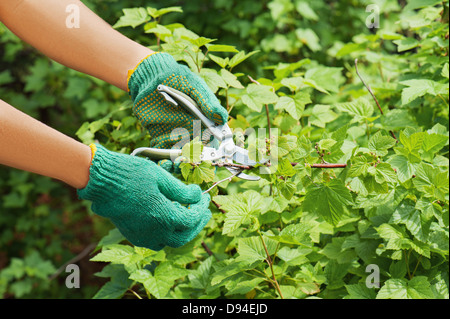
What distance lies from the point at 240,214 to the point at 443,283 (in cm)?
71

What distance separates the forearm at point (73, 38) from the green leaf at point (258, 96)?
0.40 m

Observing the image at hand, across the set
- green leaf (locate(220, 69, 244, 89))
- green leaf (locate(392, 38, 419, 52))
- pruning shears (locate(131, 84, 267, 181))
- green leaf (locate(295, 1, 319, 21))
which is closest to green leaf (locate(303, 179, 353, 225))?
pruning shears (locate(131, 84, 267, 181))

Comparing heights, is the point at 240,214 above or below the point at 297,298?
above

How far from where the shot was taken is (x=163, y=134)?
179cm

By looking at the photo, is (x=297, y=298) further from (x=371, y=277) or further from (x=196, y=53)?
(x=196, y=53)

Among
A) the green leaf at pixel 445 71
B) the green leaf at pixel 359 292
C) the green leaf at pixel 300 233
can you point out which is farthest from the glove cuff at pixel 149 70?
the green leaf at pixel 445 71

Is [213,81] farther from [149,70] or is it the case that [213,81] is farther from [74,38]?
[74,38]

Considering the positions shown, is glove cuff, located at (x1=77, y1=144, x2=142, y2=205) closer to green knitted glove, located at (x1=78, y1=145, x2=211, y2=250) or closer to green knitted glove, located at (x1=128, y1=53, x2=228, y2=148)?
green knitted glove, located at (x1=78, y1=145, x2=211, y2=250)

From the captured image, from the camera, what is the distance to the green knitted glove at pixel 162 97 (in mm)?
1702

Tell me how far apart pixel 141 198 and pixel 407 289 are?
853mm

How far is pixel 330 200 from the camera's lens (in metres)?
1.49

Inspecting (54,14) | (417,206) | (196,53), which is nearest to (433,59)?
(417,206)

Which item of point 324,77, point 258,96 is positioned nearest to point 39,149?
point 258,96

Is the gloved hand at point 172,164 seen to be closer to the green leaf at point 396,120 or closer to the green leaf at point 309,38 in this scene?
the green leaf at point 396,120
